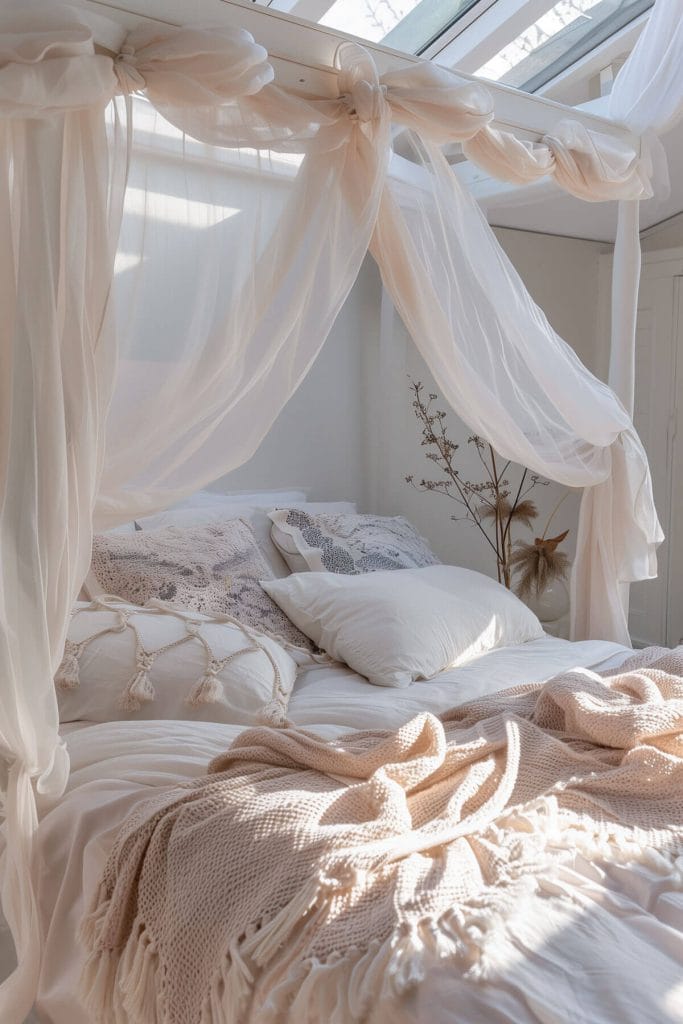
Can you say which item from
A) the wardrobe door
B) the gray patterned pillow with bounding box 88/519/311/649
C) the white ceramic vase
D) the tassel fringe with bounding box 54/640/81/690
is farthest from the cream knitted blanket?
the wardrobe door

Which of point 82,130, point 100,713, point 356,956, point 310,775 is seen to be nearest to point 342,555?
point 100,713

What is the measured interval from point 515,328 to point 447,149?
0.49 metres

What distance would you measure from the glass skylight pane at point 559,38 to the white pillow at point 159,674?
238cm

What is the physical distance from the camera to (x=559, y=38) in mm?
3420

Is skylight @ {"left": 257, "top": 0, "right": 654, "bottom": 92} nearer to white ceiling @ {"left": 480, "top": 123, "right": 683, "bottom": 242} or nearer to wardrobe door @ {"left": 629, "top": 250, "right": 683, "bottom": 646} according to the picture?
white ceiling @ {"left": 480, "top": 123, "right": 683, "bottom": 242}

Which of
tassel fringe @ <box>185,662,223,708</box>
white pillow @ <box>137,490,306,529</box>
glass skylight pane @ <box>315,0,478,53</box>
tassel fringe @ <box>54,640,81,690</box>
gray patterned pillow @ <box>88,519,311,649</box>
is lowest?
tassel fringe @ <box>185,662,223,708</box>

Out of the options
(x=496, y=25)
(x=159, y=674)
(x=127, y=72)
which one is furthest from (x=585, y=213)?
(x=159, y=674)

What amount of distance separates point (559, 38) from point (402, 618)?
2235mm

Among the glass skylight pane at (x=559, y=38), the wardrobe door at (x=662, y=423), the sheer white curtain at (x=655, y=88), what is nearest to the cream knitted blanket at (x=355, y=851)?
the sheer white curtain at (x=655, y=88)

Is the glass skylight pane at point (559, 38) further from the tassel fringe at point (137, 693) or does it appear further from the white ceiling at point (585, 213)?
the tassel fringe at point (137, 693)

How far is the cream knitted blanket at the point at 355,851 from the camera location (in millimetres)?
1259

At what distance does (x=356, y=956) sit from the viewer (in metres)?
1.24

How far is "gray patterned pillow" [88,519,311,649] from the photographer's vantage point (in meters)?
2.51

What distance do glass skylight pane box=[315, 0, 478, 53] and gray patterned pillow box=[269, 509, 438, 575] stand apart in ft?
5.01
